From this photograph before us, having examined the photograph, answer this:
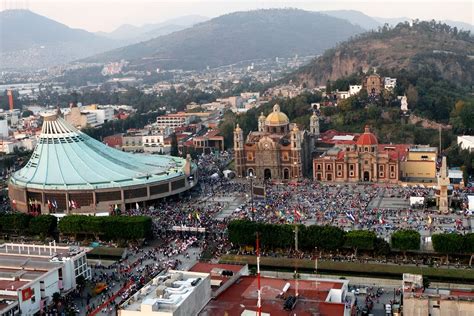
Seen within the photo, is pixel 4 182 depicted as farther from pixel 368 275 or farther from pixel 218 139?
pixel 368 275

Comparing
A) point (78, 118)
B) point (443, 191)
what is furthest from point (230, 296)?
point (78, 118)

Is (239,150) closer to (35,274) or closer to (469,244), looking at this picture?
(469,244)

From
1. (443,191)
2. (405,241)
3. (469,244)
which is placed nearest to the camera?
(469,244)

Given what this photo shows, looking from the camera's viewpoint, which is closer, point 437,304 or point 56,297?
point 437,304

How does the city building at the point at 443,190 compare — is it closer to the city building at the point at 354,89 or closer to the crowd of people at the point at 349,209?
the crowd of people at the point at 349,209

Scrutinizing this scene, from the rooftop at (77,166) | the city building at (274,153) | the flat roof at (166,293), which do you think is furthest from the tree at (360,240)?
the city building at (274,153)

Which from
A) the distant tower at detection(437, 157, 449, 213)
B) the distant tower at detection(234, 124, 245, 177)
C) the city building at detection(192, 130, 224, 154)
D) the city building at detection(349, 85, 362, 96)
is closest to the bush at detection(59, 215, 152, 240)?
the distant tower at detection(234, 124, 245, 177)
